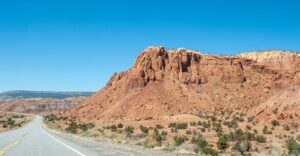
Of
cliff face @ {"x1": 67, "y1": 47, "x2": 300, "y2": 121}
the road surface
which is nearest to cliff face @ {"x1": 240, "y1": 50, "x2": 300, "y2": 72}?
cliff face @ {"x1": 67, "y1": 47, "x2": 300, "y2": 121}

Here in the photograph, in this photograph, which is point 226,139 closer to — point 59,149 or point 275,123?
point 275,123

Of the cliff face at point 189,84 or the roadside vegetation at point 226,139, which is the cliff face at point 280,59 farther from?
the roadside vegetation at point 226,139

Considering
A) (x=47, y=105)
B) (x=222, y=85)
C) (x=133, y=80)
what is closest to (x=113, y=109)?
(x=133, y=80)

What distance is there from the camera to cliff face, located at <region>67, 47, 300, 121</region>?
7962 centimetres

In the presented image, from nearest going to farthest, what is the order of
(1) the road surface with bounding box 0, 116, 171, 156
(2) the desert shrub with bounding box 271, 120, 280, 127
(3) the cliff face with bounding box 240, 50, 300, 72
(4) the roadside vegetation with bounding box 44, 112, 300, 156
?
(1) the road surface with bounding box 0, 116, 171, 156, (4) the roadside vegetation with bounding box 44, 112, 300, 156, (2) the desert shrub with bounding box 271, 120, 280, 127, (3) the cliff face with bounding box 240, 50, 300, 72

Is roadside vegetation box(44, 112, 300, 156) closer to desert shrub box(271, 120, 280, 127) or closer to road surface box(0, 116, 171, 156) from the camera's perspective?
desert shrub box(271, 120, 280, 127)

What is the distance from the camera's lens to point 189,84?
86.9 meters

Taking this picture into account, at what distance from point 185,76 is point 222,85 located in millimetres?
8024

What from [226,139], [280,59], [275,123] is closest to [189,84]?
[280,59]

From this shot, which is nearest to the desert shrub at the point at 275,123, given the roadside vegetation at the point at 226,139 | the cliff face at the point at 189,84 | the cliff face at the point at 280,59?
the roadside vegetation at the point at 226,139

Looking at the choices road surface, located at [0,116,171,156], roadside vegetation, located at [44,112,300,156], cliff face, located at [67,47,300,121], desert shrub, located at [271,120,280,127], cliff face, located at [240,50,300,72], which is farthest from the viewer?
cliff face, located at [240,50,300,72]

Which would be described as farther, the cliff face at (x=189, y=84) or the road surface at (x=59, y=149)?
the cliff face at (x=189, y=84)

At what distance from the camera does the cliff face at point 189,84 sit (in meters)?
79.6

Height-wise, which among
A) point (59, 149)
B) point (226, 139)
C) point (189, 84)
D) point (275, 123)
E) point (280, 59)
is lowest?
point (226, 139)
